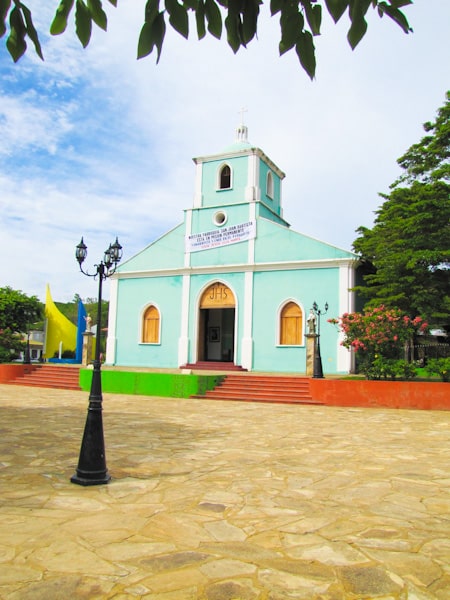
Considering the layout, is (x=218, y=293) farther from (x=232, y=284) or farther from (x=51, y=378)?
(x=51, y=378)

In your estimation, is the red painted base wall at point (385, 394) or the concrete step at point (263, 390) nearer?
the red painted base wall at point (385, 394)

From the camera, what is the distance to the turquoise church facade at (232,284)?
65.6ft

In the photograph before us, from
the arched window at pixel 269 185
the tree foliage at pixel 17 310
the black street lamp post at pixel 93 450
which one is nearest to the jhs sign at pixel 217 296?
the arched window at pixel 269 185

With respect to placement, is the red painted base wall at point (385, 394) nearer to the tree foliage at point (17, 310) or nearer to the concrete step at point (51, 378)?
the concrete step at point (51, 378)

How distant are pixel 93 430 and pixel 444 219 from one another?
15.7m

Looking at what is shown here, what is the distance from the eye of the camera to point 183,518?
4.25 m

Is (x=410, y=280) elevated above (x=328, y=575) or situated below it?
above

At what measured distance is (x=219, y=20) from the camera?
2.53 m

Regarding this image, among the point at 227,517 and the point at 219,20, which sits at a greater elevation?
the point at 219,20

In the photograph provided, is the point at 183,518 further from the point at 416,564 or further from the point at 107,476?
the point at 416,564

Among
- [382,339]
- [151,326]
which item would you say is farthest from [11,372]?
[382,339]

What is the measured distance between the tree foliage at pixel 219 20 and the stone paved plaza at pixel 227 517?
2.94 m

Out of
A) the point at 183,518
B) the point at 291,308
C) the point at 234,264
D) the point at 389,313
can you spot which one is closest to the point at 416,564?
the point at 183,518

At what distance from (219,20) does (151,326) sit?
21.2m
